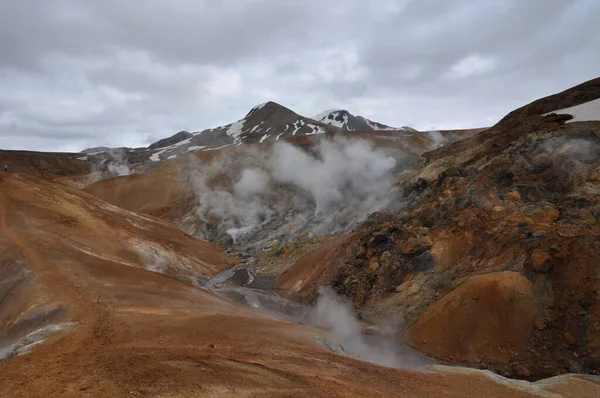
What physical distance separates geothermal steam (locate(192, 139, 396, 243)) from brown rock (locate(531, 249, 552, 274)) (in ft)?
48.2

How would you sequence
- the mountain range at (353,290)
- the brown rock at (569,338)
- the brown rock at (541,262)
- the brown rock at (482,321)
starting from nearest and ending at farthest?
the mountain range at (353,290) < the brown rock at (569,338) < the brown rock at (482,321) < the brown rock at (541,262)

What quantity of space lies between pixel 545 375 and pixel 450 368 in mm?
3468

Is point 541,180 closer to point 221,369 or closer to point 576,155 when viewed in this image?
point 576,155

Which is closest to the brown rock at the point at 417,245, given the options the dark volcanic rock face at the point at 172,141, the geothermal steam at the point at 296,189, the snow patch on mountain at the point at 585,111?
the geothermal steam at the point at 296,189

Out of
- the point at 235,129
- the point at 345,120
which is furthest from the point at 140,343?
the point at 345,120

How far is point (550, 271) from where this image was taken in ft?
47.8

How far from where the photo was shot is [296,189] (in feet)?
143

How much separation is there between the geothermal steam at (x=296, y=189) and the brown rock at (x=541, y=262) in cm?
1468

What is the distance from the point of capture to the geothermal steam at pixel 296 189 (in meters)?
34.1

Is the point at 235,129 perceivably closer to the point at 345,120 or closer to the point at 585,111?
the point at 345,120

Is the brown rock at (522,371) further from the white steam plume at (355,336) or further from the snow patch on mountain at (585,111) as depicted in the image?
the snow patch on mountain at (585,111)

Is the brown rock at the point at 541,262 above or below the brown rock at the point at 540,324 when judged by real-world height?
above

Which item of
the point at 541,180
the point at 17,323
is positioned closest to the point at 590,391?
the point at 541,180

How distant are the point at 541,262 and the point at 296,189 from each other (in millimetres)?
30623
